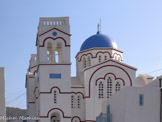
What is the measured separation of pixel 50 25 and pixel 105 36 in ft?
24.0

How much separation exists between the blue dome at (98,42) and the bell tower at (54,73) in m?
5.22

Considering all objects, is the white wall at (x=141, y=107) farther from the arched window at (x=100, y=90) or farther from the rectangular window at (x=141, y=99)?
the arched window at (x=100, y=90)

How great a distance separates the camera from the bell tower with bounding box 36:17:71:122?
2725 centimetres

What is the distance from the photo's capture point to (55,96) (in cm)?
2745

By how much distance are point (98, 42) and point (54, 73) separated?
22.8 feet

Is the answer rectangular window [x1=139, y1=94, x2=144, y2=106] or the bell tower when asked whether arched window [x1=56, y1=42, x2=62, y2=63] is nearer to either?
the bell tower

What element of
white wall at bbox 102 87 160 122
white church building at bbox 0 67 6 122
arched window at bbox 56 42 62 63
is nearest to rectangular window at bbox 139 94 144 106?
white wall at bbox 102 87 160 122

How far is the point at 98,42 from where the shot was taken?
108ft

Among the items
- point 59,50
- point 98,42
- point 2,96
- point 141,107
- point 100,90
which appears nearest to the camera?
point 2,96

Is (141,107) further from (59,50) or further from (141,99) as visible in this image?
(59,50)

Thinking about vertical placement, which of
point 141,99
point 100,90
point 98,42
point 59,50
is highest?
point 98,42

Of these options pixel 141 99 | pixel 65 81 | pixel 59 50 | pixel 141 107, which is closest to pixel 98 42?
pixel 59 50

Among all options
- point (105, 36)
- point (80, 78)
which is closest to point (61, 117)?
point (80, 78)

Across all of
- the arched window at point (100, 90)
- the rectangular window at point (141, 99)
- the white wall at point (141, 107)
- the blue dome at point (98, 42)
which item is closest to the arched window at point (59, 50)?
the arched window at point (100, 90)
